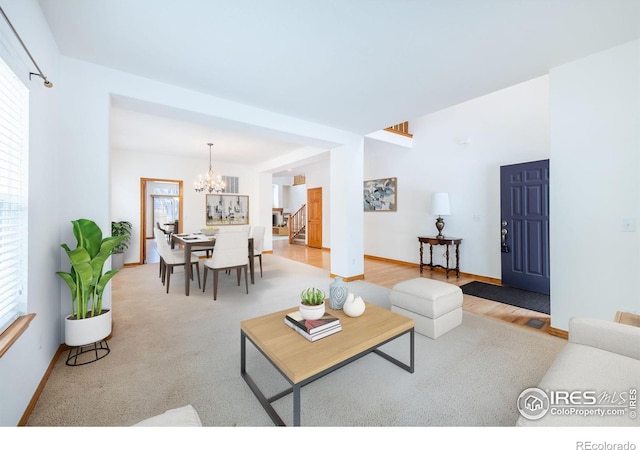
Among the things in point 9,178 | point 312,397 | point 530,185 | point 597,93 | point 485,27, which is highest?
point 485,27

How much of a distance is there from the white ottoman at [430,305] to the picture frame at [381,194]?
3.59 metres

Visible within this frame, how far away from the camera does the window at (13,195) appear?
131 centimetres

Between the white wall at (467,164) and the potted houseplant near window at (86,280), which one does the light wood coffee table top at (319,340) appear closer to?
the potted houseplant near window at (86,280)

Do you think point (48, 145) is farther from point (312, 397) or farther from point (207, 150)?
point (207, 150)

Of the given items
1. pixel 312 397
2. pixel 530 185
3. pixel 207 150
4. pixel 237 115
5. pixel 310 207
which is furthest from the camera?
pixel 310 207

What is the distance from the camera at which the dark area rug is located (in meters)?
→ 3.25

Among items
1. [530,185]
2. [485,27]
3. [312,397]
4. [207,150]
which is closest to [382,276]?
[530,185]

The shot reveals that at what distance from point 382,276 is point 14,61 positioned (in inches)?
188

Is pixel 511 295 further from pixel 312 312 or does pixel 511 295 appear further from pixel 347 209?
pixel 312 312

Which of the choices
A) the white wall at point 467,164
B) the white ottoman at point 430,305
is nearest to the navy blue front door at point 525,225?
the white wall at point 467,164

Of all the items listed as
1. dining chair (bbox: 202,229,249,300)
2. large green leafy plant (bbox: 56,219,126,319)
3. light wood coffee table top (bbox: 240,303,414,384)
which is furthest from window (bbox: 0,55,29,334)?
dining chair (bbox: 202,229,249,300)

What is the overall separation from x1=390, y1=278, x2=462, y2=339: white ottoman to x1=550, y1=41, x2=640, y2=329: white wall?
3.11 feet

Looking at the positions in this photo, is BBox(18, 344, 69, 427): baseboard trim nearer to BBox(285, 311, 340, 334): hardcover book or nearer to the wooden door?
BBox(285, 311, 340, 334): hardcover book

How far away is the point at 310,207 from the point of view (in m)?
8.75
